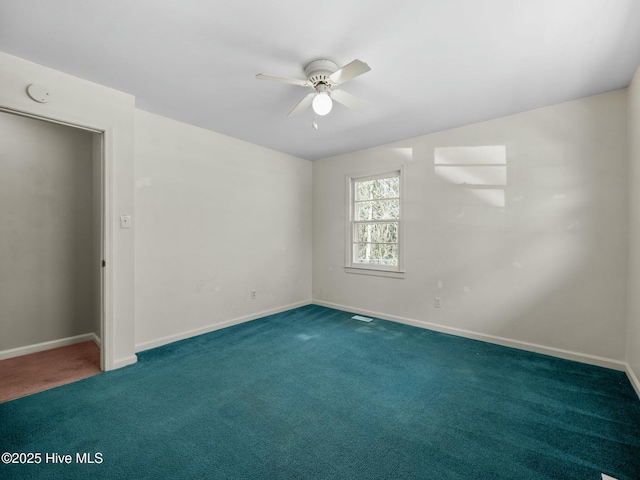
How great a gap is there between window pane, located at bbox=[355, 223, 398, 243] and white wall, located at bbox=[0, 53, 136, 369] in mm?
3145

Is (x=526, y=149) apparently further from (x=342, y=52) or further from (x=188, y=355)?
(x=188, y=355)

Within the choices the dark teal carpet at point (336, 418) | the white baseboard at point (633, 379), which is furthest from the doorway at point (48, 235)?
the white baseboard at point (633, 379)

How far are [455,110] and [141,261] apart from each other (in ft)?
12.3

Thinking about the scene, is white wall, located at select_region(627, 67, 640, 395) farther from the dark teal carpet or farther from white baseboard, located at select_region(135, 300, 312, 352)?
white baseboard, located at select_region(135, 300, 312, 352)

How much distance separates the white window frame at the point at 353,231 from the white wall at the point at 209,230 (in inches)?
33.1

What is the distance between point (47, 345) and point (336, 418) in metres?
3.40

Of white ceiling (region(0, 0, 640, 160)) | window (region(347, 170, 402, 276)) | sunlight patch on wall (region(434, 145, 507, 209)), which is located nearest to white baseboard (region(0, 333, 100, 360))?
white ceiling (region(0, 0, 640, 160))

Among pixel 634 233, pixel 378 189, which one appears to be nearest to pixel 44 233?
pixel 378 189

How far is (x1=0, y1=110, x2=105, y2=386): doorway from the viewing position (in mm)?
3076

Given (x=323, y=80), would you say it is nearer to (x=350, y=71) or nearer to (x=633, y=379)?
(x=350, y=71)

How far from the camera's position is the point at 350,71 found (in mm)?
2045

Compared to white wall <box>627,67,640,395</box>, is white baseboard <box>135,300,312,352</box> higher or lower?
lower

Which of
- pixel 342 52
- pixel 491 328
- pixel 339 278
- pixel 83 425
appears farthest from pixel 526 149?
pixel 83 425

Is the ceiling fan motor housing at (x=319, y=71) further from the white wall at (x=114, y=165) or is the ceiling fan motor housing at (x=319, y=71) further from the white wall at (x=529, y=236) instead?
the white wall at (x=529, y=236)
